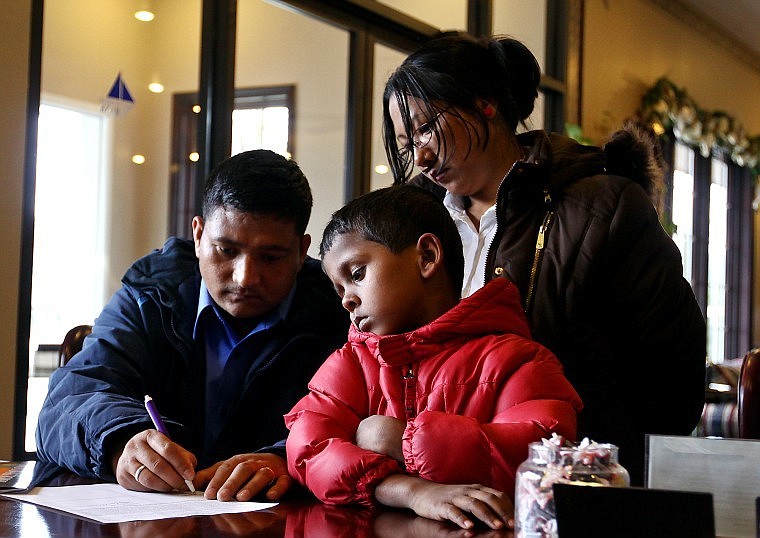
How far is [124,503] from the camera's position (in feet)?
3.59

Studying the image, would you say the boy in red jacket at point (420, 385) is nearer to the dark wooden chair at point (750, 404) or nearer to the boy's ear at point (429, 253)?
the boy's ear at point (429, 253)

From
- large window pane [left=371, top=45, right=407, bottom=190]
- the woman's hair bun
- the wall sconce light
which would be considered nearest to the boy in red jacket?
the woman's hair bun

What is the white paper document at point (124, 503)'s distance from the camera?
40.2 inches

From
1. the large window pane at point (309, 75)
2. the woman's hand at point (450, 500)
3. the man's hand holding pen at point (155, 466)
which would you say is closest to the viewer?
the woman's hand at point (450, 500)

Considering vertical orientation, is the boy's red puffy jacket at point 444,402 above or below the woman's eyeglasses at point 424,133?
below

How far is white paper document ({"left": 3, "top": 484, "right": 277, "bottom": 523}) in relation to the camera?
102 cm

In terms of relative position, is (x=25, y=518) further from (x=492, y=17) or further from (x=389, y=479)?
(x=492, y=17)

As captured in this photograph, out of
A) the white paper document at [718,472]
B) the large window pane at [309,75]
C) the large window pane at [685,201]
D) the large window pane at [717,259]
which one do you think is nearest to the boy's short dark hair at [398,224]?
the white paper document at [718,472]

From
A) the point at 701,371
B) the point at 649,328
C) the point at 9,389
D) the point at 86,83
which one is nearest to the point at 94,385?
the point at 649,328

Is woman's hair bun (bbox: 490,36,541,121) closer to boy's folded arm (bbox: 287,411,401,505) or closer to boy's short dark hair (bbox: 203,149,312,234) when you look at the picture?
boy's short dark hair (bbox: 203,149,312,234)

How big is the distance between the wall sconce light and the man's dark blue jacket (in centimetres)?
198

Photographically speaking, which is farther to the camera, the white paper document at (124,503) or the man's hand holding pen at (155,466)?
the man's hand holding pen at (155,466)

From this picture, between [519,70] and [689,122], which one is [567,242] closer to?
[519,70]

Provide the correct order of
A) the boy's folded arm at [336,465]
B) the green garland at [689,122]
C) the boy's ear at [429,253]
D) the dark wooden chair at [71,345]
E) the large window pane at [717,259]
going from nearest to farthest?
the boy's folded arm at [336,465] → the boy's ear at [429,253] → the dark wooden chair at [71,345] → the green garland at [689,122] → the large window pane at [717,259]
